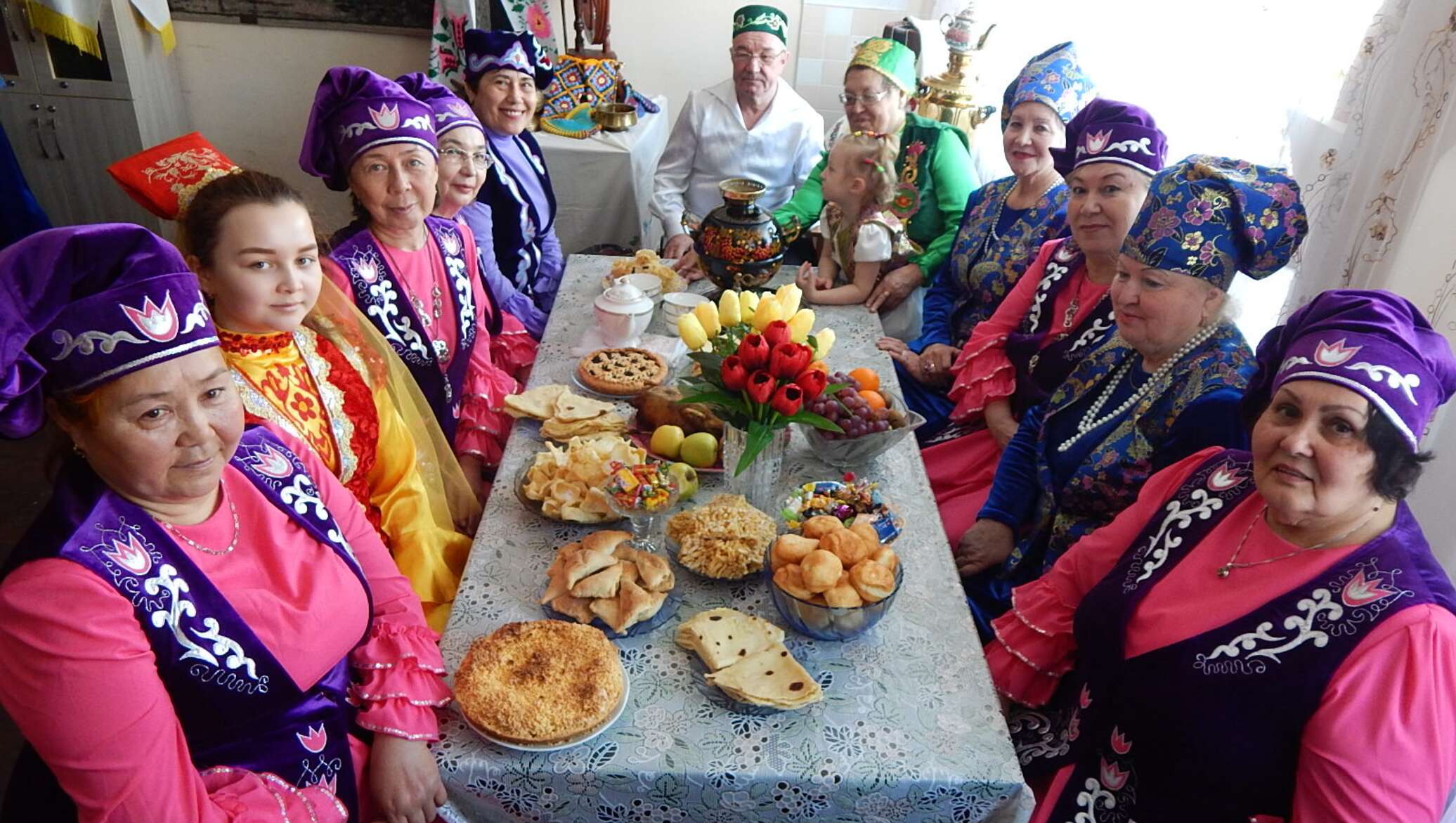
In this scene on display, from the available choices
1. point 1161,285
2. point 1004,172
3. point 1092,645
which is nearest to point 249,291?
point 1092,645

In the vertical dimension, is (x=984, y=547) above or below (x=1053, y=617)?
below

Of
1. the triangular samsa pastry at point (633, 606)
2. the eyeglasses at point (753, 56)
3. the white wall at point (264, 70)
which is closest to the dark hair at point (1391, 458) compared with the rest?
the triangular samsa pastry at point (633, 606)

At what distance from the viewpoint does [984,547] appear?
6.59 feet

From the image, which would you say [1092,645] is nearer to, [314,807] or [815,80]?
[314,807]

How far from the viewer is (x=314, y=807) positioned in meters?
1.23

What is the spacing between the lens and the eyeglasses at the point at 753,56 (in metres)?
3.55

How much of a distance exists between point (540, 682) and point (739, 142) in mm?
2966

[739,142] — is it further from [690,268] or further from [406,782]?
[406,782]

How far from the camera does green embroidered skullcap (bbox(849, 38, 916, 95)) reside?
3.03 metres

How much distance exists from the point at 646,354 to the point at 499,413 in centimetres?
Result: 43

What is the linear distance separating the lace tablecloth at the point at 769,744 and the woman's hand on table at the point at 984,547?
0.57 metres

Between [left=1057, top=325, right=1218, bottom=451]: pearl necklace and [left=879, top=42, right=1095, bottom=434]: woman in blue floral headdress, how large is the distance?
2.21 feet

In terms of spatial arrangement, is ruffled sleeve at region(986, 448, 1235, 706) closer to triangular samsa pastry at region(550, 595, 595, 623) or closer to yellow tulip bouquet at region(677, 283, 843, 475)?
yellow tulip bouquet at region(677, 283, 843, 475)

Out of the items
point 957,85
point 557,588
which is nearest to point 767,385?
point 557,588
